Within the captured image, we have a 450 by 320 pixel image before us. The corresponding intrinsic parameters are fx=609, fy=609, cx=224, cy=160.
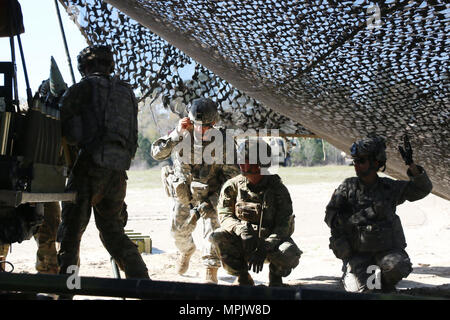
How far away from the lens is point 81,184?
3436 millimetres

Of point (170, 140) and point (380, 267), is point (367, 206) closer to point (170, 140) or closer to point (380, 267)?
point (380, 267)

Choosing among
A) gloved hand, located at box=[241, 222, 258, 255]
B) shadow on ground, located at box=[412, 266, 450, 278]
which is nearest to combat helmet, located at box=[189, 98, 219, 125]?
gloved hand, located at box=[241, 222, 258, 255]

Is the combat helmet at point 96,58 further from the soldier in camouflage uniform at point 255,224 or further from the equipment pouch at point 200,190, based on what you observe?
the equipment pouch at point 200,190

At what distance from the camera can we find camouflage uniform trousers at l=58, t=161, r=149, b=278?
3.39 metres

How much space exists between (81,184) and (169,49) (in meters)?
3.59

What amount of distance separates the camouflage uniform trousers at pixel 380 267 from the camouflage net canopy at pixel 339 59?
0.75 meters

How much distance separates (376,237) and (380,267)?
0.60 ft

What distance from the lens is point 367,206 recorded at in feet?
12.5

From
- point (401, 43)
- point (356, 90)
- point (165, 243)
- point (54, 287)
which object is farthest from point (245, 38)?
point (165, 243)

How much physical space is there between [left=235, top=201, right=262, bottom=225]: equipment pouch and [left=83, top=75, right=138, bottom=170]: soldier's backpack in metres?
1.00

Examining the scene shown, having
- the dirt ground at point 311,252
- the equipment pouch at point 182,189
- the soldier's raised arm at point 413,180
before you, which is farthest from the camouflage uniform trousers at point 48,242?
the soldier's raised arm at point 413,180

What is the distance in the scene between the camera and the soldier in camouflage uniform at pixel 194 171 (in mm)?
5500

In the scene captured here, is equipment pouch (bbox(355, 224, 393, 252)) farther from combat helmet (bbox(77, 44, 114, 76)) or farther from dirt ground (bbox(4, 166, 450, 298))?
combat helmet (bbox(77, 44, 114, 76))

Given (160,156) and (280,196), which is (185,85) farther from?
(280,196)
